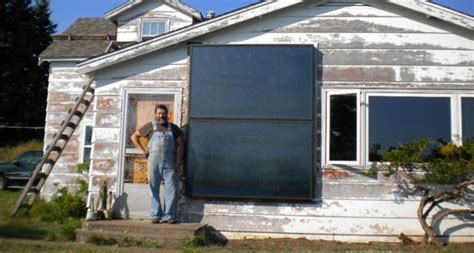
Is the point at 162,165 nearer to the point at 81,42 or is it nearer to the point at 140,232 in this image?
the point at 140,232

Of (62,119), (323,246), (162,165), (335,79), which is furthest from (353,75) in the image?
(62,119)

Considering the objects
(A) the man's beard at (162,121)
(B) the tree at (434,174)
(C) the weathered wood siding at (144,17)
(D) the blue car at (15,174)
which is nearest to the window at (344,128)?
(B) the tree at (434,174)

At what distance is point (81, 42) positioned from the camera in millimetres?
14836

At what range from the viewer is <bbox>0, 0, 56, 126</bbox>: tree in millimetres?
39125

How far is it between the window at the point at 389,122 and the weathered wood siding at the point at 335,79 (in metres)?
0.18

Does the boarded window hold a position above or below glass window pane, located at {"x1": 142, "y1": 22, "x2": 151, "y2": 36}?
below

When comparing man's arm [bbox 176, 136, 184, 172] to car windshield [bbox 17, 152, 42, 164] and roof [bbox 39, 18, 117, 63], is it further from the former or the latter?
car windshield [bbox 17, 152, 42, 164]

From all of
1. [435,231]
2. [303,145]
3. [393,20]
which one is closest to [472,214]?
[435,231]

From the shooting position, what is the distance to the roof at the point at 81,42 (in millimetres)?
13914

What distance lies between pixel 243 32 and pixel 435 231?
14.9ft

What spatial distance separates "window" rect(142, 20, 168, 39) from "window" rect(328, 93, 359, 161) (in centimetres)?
813

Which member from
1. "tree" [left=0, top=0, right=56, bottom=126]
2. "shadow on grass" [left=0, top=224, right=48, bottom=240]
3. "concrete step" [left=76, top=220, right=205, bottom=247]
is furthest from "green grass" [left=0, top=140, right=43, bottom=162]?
"concrete step" [left=76, top=220, right=205, bottom=247]

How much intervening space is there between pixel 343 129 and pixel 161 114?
2.99 metres

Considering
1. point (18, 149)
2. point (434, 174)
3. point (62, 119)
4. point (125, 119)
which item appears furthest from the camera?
point (18, 149)
